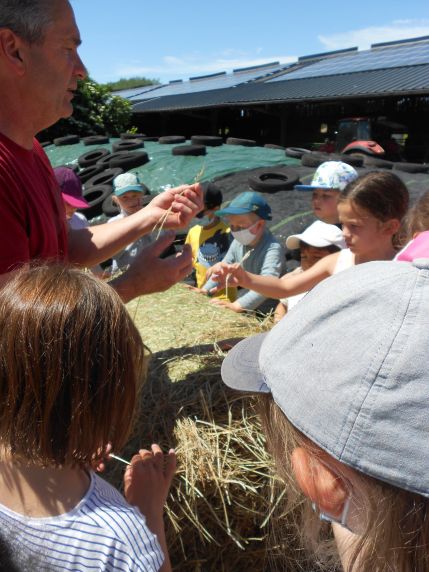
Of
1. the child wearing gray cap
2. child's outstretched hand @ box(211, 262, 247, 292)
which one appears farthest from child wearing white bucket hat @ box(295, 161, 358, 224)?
the child wearing gray cap

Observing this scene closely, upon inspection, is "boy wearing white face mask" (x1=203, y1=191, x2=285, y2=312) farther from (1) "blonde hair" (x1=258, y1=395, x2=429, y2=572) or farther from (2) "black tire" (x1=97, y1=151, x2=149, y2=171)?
(2) "black tire" (x1=97, y1=151, x2=149, y2=171)

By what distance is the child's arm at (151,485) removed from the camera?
5.15 ft

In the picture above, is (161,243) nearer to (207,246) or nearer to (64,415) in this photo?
(64,415)

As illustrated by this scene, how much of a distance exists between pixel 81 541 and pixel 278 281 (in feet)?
6.45

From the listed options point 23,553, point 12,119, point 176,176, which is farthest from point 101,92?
point 23,553

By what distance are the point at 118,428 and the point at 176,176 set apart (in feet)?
21.9

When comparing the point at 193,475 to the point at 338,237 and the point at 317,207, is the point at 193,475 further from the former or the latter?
the point at 317,207

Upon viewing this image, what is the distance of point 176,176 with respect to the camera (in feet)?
25.4

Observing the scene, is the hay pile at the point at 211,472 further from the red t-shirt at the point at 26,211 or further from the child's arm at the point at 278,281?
the red t-shirt at the point at 26,211

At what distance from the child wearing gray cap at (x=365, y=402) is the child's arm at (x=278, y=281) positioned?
170 centimetres

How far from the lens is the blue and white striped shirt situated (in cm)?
121

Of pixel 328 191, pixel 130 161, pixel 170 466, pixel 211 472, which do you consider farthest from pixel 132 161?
pixel 170 466

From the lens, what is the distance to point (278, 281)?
2971 mm

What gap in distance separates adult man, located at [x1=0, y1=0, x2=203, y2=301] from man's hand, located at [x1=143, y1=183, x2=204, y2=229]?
178mm
